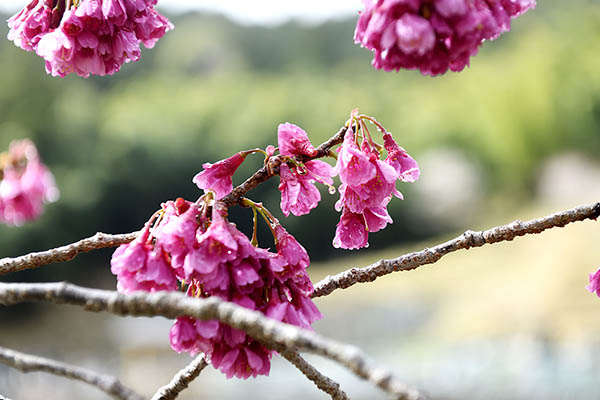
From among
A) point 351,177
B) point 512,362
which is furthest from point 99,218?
point 351,177

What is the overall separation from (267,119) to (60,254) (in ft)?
33.1

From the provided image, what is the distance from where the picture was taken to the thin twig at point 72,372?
0.92ft

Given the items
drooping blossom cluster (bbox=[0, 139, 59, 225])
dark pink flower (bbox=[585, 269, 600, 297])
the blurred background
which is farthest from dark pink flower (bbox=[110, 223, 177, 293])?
the blurred background

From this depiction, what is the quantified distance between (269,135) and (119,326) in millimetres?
3350

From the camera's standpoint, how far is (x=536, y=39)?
12141 millimetres

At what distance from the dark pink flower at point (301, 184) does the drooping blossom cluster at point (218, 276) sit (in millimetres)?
62

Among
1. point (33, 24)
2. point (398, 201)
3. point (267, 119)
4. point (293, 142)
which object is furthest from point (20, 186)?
point (267, 119)

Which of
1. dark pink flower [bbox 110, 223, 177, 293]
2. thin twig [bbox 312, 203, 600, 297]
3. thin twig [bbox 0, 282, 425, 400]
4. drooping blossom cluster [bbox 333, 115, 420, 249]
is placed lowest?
thin twig [bbox 0, 282, 425, 400]

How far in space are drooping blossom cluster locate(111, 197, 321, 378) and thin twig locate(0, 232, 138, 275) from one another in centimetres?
4

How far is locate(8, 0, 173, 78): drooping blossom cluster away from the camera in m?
0.46

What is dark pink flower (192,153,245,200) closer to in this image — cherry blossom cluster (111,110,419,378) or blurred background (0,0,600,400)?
cherry blossom cluster (111,110,419,378)

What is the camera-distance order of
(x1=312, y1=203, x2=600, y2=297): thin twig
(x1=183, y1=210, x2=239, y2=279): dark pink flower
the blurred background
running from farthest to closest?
the blurred background, (x1=312, y1=203, x2=600, y2=297): thin twig, (x1=183, y1=210, x2=239, y2=279): dark pink flower

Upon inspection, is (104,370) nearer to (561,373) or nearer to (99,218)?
(99,218)

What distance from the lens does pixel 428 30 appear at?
13.3 inches
